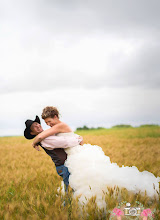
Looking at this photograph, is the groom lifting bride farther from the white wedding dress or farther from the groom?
the white wedding dress

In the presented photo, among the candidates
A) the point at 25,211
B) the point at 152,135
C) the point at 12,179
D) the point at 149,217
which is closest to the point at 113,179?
the point at 149,217

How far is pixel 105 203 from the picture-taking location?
2.90m

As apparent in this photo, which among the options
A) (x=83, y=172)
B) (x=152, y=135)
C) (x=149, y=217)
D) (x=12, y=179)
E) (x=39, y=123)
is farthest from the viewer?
(x=152, y=135)

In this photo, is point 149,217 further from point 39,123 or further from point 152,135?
point 152,135

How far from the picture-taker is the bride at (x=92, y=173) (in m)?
3.02

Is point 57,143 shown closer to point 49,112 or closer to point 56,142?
point 56,142

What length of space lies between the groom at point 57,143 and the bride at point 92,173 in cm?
→ 8

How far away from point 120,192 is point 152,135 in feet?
36.6

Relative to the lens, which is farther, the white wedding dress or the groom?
the groom

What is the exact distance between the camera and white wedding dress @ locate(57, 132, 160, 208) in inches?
119
